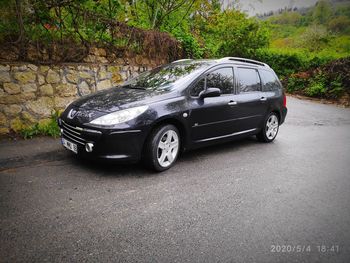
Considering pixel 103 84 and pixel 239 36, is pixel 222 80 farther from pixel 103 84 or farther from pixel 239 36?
pixel 239 36

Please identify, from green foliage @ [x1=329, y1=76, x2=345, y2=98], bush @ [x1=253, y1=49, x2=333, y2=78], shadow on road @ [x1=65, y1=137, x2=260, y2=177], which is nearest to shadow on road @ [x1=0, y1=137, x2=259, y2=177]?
shadow on road @ [x1=65, y1=137, x2=260, y2=177]

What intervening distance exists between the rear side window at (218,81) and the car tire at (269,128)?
154cm

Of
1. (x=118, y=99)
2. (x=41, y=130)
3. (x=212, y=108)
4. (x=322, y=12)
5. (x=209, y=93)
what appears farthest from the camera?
(x=322, y=12)

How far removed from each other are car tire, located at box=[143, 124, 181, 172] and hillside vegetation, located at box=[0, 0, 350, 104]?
355cm

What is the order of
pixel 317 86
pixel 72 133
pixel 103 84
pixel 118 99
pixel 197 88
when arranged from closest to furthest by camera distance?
1. pixel 72 133
2. pixel 118 99
3. pixel 197 88
4. pixel 103 84
5. pixel 317 86

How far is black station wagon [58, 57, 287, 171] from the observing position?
400 cm

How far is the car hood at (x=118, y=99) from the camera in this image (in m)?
4.17

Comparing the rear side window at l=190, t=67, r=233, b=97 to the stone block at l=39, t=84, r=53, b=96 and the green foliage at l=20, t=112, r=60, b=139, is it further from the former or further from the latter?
the stone block at l=39, t=84, r=53, b=96

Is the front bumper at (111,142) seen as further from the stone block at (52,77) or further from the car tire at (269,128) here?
the car tire at (269,128)

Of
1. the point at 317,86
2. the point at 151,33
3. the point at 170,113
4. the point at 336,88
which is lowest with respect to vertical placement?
the point at 336,88

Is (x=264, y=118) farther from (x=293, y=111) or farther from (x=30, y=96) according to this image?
(x=293, y=111)

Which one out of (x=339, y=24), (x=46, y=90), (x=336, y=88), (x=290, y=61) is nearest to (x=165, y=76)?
(x=46, y=90)

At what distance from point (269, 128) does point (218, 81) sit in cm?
215

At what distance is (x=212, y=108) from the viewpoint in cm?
501
